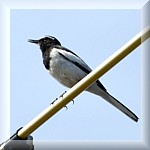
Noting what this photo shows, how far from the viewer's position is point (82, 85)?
129 cm

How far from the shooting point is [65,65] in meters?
3.31

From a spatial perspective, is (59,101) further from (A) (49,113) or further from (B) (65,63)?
(B) (65,63)

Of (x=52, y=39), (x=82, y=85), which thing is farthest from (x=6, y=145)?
(x=52, y=39)

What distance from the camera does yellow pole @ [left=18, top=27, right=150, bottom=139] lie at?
1.25 meters

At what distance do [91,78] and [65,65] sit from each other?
2.04 metres

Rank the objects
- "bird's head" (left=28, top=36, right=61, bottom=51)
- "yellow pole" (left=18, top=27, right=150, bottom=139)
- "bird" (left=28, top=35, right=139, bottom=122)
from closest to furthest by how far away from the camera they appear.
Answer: "yellow pole" (left=18, top=27, right=150, bottom=139) < "bird" (left=28, top=35, right=139, bottom=122) < "bird's head" (left=28, top=36, right=61, bottom=51)

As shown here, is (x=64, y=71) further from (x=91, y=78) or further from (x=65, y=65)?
(x=91, y=78)

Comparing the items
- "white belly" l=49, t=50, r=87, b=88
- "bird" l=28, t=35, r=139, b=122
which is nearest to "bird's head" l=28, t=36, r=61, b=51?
"bird" l=28, t=35, r=139, b=122

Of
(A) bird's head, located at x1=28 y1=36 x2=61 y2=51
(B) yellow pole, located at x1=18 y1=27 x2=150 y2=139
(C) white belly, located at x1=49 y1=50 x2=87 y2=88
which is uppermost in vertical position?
(A) bird's head, located at x1=28 y1=36 x2=61 y2=51

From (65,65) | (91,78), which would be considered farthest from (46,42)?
(91,78)

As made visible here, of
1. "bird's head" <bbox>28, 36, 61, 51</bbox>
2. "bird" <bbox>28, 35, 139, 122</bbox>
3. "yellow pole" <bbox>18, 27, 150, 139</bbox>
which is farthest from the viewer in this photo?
"bird's head" <bbox>28, 36, 61, 51</bbox>

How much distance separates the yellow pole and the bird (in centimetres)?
159

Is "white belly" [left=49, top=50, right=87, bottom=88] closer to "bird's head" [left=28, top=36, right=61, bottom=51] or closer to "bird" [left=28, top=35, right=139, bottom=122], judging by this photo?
"bird" [left=28, top=35, right=139, bottom=122]

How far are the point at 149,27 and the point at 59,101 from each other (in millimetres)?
330
